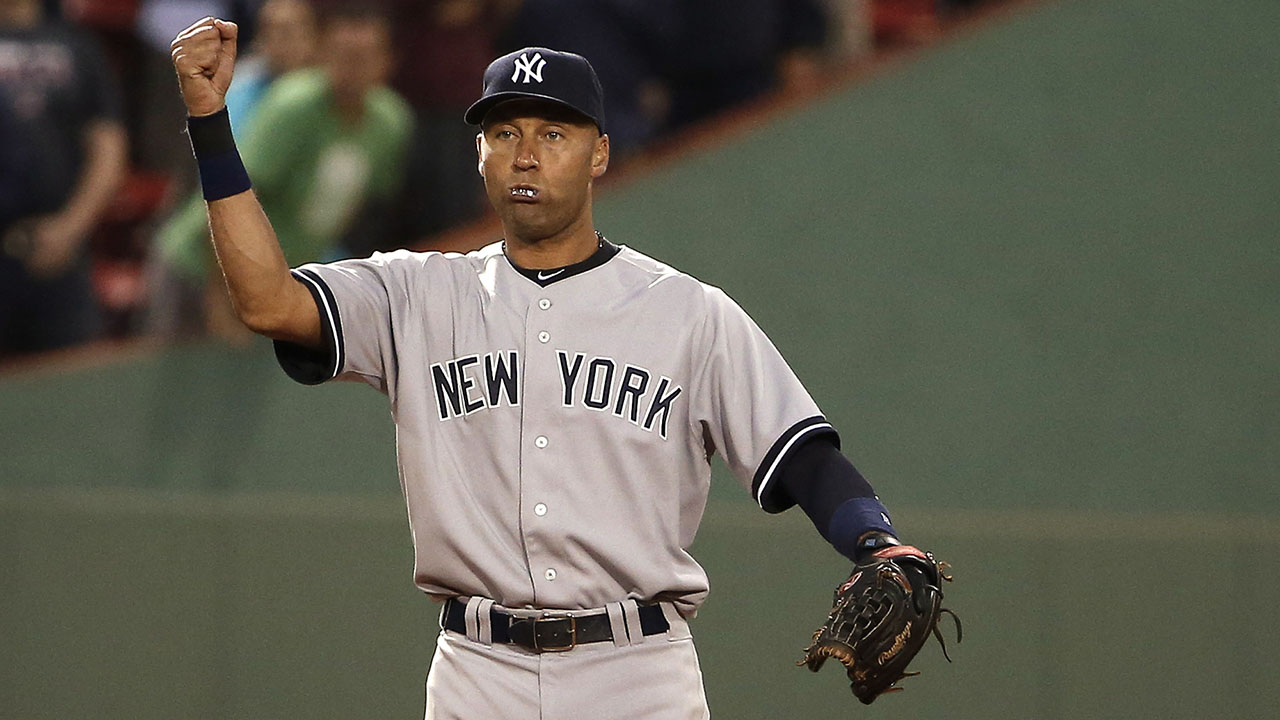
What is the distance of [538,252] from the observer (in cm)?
299

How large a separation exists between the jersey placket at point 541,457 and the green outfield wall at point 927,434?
86.5 inches

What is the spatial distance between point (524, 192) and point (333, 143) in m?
2.28

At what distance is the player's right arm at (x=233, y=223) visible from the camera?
2.60 metres

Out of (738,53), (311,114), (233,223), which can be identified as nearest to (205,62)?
(233,223)

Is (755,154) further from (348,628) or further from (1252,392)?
(348,628)

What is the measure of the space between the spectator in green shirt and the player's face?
214 cm

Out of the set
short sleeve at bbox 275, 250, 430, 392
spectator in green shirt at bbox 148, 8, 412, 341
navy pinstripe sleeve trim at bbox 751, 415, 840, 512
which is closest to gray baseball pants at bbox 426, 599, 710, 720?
navy pinstripe sleeve trim at bbox 751, 415, 840, 512

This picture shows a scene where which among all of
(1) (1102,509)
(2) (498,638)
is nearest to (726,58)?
(1) (1102,509)

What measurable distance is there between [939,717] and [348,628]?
71.4 inches

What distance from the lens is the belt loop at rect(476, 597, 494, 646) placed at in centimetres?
285

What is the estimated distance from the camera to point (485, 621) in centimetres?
285

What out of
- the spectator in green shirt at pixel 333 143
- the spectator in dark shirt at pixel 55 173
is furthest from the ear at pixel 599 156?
the spectator in dark shirt at pixel 55 173

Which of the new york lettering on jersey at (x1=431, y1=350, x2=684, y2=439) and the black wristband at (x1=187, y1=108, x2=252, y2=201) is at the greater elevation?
the black wristband at (x1=187, y1=108, x2=252, y2=201)

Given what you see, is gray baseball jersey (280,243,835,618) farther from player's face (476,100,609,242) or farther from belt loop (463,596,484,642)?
player's face (476,100,609,242)
